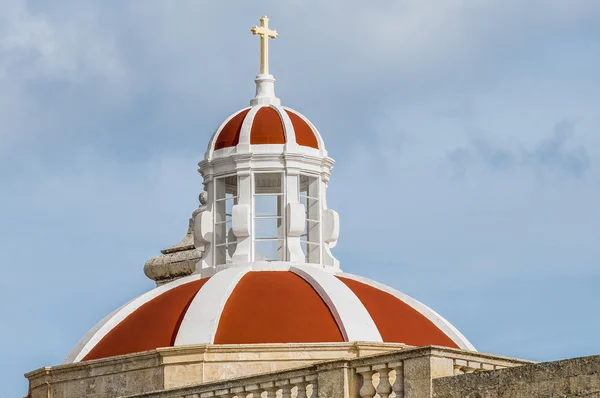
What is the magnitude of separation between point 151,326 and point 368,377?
10.6 meters

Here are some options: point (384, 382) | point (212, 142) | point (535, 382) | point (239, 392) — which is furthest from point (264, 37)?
point (535, 382)

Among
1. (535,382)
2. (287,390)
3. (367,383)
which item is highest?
(287,390)

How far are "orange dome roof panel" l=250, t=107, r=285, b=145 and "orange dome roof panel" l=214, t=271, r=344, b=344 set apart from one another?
354cm

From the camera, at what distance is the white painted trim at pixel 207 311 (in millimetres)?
Answer: 32781

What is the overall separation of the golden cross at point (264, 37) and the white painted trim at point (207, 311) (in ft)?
19.7

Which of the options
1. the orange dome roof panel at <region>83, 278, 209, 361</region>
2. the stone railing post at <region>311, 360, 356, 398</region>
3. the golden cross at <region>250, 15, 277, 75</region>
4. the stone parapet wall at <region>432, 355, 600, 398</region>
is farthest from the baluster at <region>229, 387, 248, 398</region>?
the golden cross at <region>250, 15, 277, 75</region>

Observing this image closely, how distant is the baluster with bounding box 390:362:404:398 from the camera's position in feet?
76.2

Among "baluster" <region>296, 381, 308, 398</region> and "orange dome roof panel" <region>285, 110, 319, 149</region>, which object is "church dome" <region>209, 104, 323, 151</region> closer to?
"orange dome roof panel" <region>285, 110, 319, 149</region>

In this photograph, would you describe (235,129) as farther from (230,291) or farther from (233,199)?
(230,291)

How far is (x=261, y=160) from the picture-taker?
36.5 meters

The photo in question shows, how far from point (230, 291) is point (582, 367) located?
44.6 feet

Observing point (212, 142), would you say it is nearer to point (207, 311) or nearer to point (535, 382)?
point (207, 311)

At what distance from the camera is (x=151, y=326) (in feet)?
111

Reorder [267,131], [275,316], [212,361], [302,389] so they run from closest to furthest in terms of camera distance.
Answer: [302,389]
[212,361]
[275,316]
[267,131]
